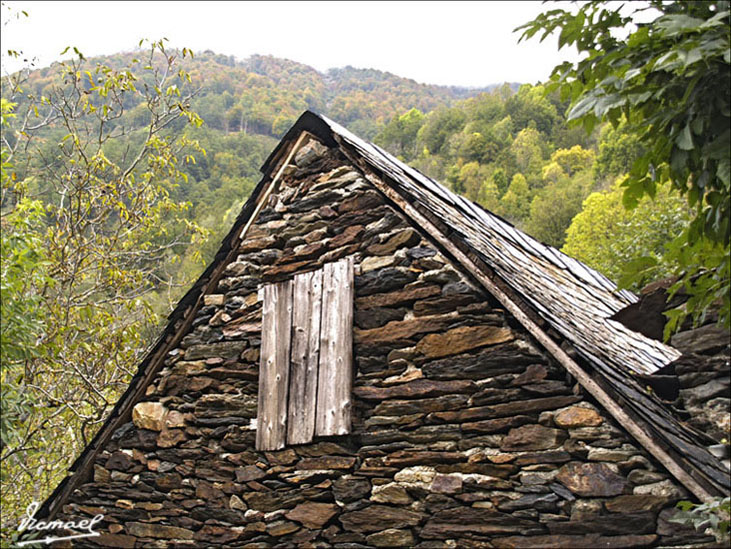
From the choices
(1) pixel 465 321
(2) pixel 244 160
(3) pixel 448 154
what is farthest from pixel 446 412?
(3) pixel 448 154

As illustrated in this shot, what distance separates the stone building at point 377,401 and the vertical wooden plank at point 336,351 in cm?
1

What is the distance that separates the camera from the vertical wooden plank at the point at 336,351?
4973 mm

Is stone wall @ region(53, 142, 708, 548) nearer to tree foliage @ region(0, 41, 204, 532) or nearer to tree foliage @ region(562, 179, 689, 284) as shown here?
tree foliage @ region(0, 41, 204, 532)

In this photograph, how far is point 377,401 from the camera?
4.91 meters

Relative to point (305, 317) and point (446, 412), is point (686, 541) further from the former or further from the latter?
point (305, 317)

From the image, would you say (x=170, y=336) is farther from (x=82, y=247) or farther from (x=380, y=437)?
(x=82, y=247)

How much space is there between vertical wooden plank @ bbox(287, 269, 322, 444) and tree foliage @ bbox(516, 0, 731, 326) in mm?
3161

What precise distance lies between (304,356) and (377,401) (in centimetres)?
76

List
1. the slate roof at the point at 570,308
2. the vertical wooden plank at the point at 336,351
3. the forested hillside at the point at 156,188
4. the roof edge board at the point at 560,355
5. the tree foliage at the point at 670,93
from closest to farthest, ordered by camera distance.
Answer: the tree foliage at the point at 670,93 → the roof edge board at the point at 560,355 → the slate roof at the point at 570,308 → the vertical wooden plank at the point at 336,351 → the forested hillside at the point at 156,188

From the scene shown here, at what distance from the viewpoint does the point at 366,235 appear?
5.38 m

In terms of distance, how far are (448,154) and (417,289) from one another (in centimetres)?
5792

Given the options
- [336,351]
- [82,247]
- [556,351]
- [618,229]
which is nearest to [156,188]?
[82,247]

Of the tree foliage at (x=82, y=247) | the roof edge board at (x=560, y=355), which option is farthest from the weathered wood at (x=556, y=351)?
the tree foliage at (x=82, y=247)

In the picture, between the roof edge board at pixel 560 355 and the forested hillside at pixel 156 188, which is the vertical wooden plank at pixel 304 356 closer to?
the roof edge board at pixel 560 355
